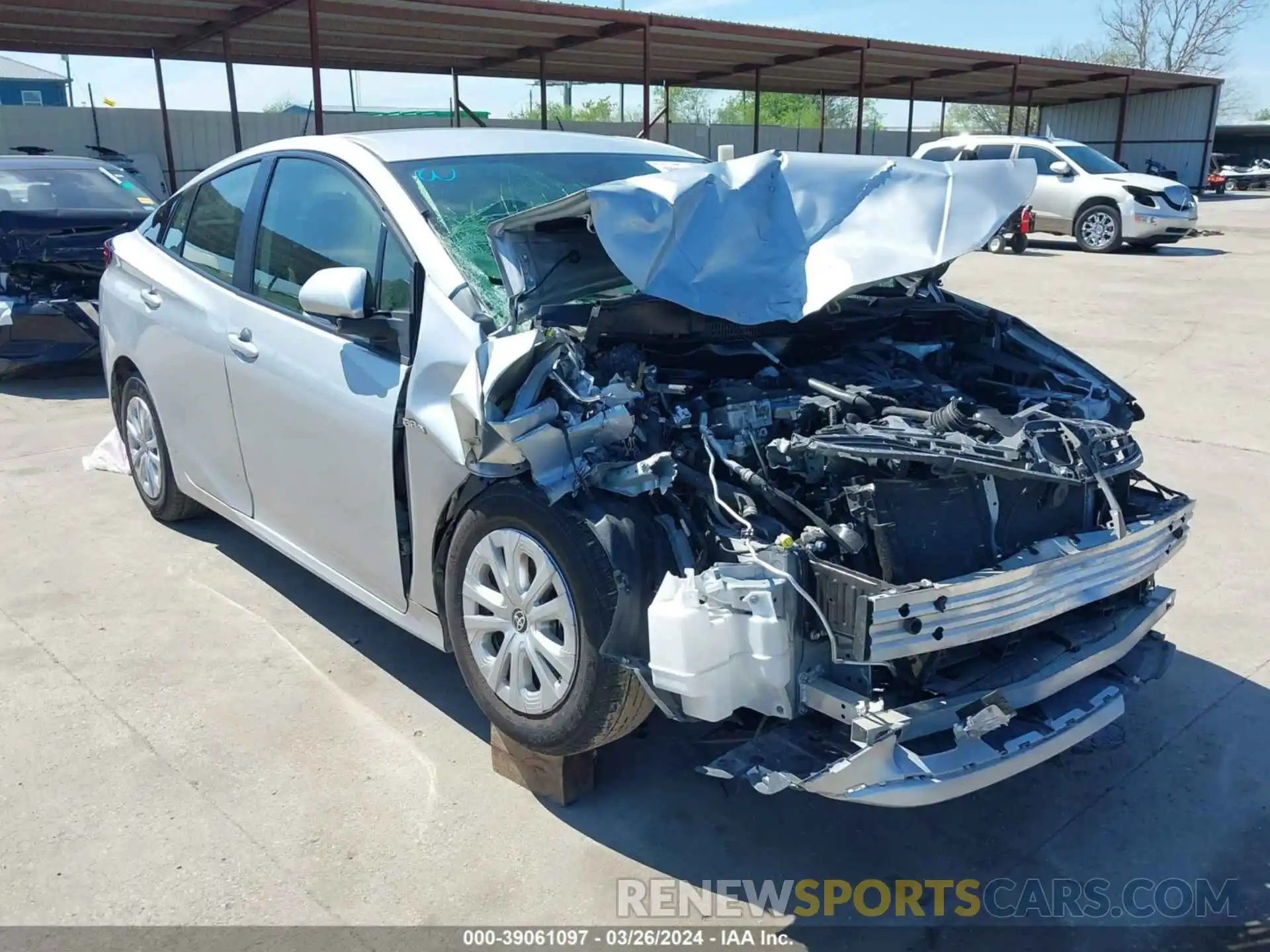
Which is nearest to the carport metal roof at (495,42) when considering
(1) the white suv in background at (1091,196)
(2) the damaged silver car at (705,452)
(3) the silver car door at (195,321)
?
(1) the white suv in background at (1091,196)

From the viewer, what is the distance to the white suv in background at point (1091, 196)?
1733 cm

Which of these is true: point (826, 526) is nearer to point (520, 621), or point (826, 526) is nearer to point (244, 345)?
point (520, 621)

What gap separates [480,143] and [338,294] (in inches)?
40.4

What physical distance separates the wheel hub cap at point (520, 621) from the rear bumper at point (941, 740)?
0.53m

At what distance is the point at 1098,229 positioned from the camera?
18047 millimetres

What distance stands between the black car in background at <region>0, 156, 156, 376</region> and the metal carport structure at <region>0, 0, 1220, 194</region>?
5.77 metres

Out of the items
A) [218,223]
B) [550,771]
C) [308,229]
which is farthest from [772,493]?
[218,223]

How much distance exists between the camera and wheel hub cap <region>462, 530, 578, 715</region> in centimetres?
280

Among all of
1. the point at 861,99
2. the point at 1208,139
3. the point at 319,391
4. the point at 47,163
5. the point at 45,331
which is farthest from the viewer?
the point at 1208,139

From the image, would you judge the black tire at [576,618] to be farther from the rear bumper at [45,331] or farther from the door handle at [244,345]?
the rear bumper at [45,331]

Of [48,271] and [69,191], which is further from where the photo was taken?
[69,191]

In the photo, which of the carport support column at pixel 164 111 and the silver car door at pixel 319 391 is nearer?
the silver car door at pixel 319 391

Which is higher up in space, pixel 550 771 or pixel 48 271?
pixel 48 271

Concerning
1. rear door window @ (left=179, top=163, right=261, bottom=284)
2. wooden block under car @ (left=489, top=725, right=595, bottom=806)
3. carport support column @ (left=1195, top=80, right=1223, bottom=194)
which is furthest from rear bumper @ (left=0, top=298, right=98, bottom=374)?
carport support column @ (left=1195, top=80, right=1223, bottom=194)
